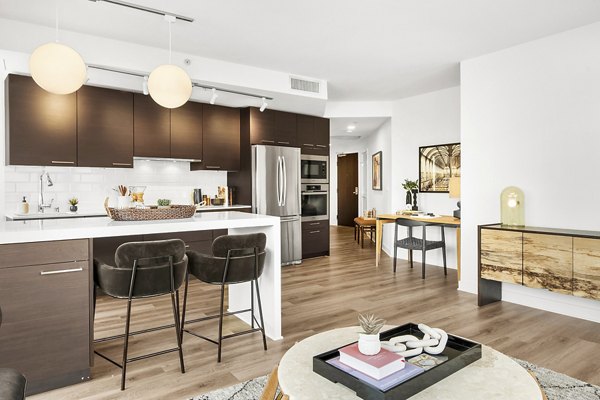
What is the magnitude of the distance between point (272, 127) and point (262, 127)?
7.9 inches

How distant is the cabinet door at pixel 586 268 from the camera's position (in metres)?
3.45

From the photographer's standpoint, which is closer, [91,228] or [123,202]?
[91,228]

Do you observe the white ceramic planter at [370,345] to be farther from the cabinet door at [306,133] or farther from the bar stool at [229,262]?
the cabinet door at [306,133]

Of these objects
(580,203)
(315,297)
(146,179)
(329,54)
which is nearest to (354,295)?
(315,297)

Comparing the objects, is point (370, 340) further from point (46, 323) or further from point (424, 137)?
point (424, 137)

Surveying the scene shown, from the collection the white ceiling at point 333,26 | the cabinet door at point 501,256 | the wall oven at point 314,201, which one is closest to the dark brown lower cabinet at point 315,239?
the wall oven at point 314,201

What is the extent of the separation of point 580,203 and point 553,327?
4.06ft

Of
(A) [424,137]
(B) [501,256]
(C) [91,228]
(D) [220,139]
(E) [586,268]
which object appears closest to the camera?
(C) [91,228]

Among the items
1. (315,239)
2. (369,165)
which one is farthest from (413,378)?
(369,165)

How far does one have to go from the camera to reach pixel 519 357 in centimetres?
294

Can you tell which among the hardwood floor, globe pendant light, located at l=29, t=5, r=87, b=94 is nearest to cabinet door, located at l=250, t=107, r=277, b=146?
the hardwood floor

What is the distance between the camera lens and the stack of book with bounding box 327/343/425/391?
4.87ft

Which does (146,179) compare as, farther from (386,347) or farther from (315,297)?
(386,347)

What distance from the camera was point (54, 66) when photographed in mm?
2482
